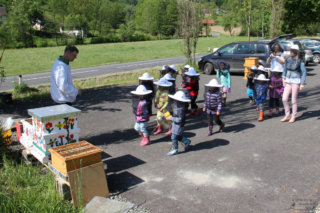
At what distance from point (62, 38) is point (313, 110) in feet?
199

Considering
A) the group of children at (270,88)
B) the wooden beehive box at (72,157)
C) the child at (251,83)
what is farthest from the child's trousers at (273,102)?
the wooden beehive box at (72,157)

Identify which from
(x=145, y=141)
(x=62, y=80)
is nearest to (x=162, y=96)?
(x=145, y=141)

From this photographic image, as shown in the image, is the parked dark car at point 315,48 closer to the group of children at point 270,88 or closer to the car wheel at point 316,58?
the car wheel at point 316,58

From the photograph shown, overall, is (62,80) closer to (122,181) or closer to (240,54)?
(122,181)

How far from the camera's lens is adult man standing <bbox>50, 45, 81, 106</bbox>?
542cm

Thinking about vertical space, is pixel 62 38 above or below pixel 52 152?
above

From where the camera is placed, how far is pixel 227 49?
16.1 m

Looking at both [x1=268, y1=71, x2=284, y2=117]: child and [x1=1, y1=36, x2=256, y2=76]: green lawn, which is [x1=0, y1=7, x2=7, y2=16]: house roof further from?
[x1=1, y1=36, x2=256, y2=76]: green lawn

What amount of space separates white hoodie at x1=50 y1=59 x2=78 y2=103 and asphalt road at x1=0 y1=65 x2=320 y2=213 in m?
1.42

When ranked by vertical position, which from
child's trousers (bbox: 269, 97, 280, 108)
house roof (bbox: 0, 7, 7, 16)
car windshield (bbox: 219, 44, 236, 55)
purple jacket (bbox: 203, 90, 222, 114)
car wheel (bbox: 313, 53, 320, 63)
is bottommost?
child's trousers (bbox: 269, 97, 280, 108)

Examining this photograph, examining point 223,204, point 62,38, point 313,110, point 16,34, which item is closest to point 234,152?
point 223,204

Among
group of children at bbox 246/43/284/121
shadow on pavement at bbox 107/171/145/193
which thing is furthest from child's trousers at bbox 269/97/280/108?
shadow on pavement at bbox 107/171/145/193

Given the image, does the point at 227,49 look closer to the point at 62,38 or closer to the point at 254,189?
the point at 254,189

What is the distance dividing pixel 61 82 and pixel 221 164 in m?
3.26
